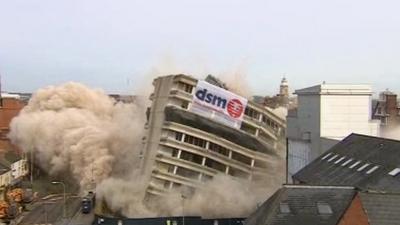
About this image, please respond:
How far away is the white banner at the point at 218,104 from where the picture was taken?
56.4 metres

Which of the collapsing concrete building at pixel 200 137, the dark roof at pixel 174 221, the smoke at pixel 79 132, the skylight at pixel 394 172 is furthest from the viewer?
the smoke at pixel 79 132

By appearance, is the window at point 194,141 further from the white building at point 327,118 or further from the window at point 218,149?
the white building at point 327,118

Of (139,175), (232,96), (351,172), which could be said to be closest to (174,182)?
(139,175)

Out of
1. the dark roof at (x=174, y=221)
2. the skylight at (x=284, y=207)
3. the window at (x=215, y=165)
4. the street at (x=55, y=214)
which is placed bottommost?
the street at (x=55, y=214)

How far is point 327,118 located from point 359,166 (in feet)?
47.1

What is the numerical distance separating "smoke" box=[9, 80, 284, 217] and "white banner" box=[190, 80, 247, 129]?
5.39 m

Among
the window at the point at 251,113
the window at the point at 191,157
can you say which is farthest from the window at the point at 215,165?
the window at the point at 251,113

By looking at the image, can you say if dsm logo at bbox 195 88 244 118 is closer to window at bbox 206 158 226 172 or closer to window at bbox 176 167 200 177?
window at bbox 206 158 226 172

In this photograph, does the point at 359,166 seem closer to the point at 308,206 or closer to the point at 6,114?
the point at 308,206

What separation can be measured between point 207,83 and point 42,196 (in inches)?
1276

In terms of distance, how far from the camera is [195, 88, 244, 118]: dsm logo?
186 feet

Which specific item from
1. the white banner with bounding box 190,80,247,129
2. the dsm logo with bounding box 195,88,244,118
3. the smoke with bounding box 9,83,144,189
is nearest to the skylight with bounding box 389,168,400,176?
the white banner with bounding box 190,80,247,129

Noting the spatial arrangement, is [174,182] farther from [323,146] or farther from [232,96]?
[323,146]

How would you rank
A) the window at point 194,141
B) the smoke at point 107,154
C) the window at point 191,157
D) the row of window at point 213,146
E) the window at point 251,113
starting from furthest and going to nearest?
1. the window at point 251,113
2. the window at point 191,157
3. the window at point 194,141
4. the row of window at point 213,146
5. the smoke at point 107,154
